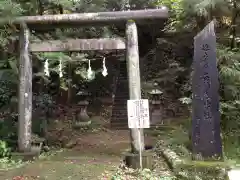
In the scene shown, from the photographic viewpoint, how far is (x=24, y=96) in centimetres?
848

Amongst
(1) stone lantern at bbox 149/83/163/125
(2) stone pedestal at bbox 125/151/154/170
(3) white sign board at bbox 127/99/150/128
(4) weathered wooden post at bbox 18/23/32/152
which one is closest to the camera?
(3) white sign board at bbox 127/99/150/128

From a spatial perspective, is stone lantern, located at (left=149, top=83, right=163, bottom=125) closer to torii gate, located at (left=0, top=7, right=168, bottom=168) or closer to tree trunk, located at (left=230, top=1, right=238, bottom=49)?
tree trunk, located at (left=230, top=1, right=238, bottom=49)

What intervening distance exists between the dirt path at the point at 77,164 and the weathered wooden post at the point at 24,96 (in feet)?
2.37

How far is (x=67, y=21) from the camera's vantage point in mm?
8320

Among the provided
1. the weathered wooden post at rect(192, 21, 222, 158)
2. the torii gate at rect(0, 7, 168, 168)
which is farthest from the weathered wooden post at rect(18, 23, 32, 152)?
the weathered wooden post at rect(192, 21, 222, 158)

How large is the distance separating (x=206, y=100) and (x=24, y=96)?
16.5 feet

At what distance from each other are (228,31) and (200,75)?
580 centimetres

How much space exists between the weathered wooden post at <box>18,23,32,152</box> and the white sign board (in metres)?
3.10

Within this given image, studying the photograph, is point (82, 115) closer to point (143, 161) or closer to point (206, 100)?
point (143, 161)

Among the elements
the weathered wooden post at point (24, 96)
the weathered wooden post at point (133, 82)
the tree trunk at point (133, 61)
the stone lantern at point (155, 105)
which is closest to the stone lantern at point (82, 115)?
the stone lantern at point (155, 105)

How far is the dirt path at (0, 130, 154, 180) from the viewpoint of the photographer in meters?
6.79

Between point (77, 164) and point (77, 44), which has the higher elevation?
point (77, 44)

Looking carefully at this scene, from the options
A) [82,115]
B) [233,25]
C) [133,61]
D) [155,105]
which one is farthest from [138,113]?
[82,115]

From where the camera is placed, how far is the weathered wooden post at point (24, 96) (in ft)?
27.7
